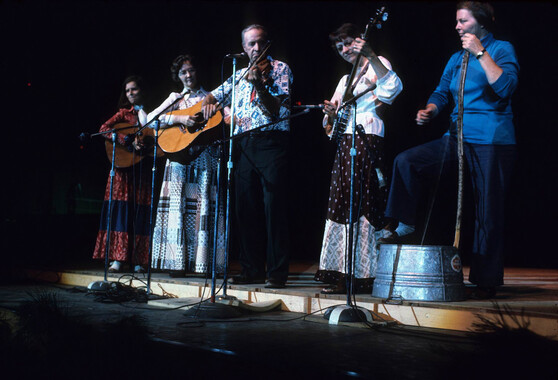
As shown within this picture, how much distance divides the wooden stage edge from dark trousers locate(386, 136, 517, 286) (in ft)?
0.72

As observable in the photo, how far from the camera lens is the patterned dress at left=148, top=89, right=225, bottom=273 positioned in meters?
4.16

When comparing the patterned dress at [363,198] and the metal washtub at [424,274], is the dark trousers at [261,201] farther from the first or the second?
the metal washtub at [424,274]

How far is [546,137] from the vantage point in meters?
4.26

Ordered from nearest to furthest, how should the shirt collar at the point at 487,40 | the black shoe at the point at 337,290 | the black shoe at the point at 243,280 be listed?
the shirt collar at the point at 487,40 < the black shoe at the point at 337,290 < the black shoe at the point at 243,280

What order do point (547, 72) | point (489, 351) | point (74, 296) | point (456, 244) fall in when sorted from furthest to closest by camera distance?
point (547, 72)
point (74, 296)
point (456, 244)
point (489, 351)

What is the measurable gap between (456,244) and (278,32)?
11.7 feet

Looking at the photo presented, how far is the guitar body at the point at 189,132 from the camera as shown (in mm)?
A: 4051

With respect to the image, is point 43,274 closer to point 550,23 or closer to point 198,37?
point 198,37

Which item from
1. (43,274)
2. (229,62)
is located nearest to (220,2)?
(229,62)

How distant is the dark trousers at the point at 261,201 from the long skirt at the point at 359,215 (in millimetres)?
412

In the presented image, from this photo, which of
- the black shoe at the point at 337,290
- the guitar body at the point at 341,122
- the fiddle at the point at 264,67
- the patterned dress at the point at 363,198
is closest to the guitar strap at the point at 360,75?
the patterned dress at the point at 363,198

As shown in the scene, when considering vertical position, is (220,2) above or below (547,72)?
above

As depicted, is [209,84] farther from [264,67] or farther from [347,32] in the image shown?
[347,32]

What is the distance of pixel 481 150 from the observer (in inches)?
111
